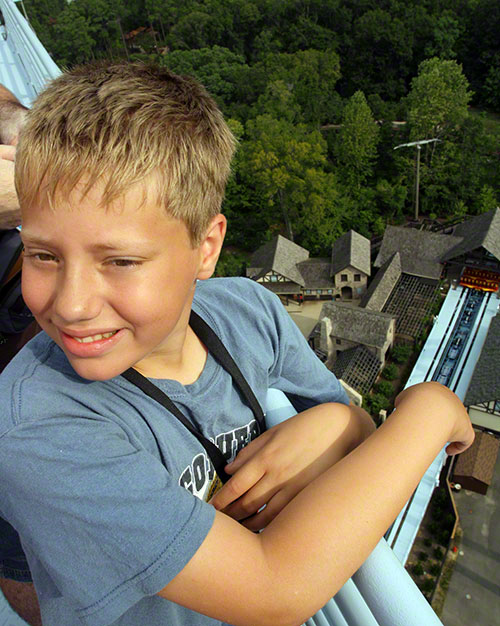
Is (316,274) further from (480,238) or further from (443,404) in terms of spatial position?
(443,404)

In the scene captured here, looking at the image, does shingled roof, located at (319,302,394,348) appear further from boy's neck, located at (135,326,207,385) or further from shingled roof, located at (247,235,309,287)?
boy's neck, located at (135,326,207,385)

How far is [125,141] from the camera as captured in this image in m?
1.47

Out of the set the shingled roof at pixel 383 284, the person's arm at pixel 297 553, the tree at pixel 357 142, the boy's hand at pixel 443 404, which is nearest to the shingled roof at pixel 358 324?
the shingled roof at pixel 383 284

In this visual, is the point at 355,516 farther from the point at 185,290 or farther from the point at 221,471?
the point at 185,290

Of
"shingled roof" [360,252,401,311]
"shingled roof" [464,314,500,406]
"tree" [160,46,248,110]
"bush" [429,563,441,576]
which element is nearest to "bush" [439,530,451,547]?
"bush" [429,563,441,576]

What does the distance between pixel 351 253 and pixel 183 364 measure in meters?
18.4

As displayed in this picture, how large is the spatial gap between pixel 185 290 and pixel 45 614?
3.69ft

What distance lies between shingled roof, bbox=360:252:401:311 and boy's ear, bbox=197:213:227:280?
663 inches

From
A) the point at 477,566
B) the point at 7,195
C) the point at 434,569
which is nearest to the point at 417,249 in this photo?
the point at 477,566

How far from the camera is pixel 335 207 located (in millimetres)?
22875

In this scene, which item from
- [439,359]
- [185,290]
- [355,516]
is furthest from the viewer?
[439,359]

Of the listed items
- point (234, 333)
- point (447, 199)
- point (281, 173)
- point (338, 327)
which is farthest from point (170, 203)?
point (447, 199)

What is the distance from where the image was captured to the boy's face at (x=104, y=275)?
4.57 ft

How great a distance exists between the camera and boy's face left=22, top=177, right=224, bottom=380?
1392 millimetres
